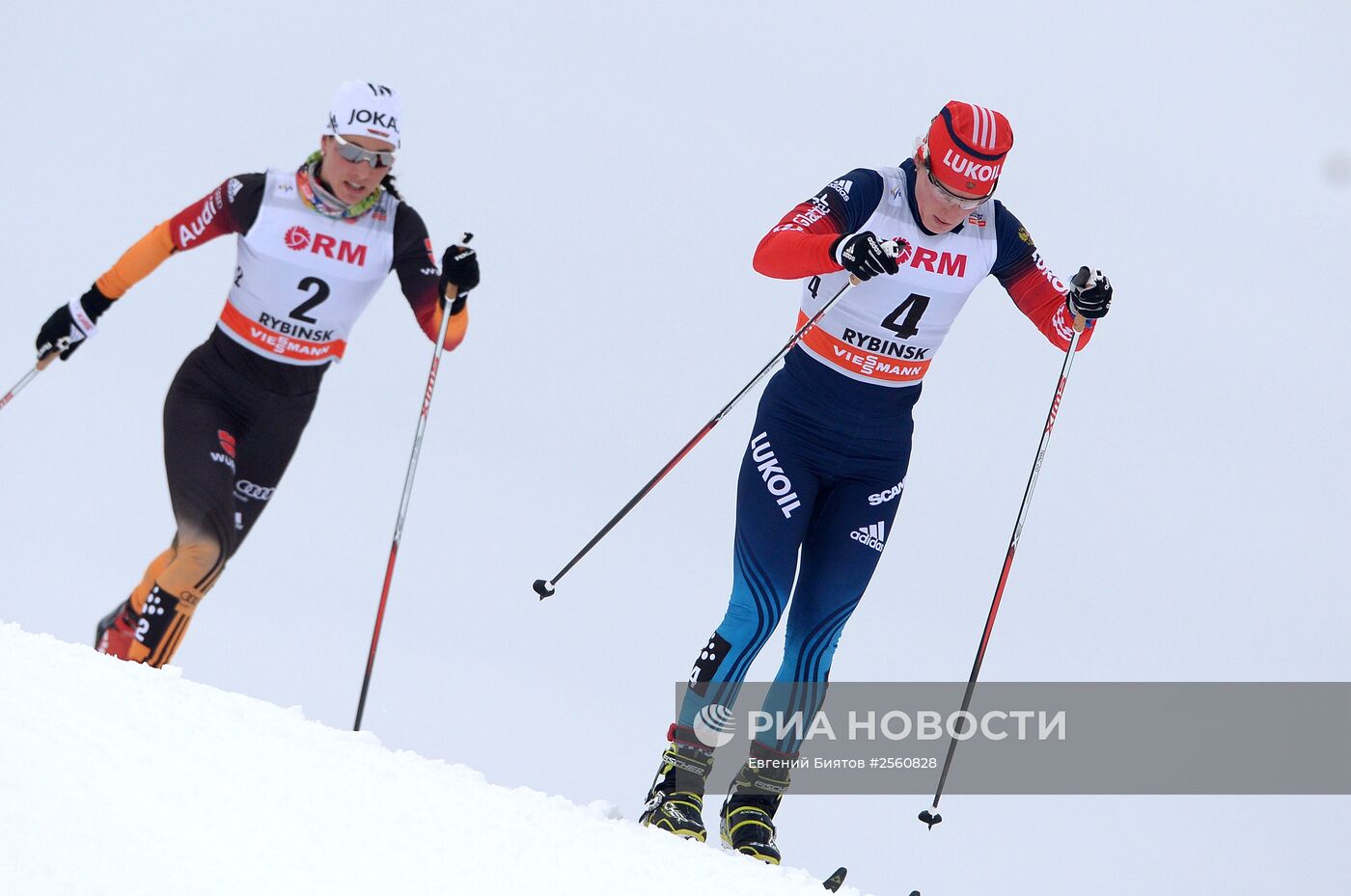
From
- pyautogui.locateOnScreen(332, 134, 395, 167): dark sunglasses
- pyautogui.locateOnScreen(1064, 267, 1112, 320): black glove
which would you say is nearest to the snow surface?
pyautogui.locateOnScreen(332, 134, 395, 167): dark sunglasses

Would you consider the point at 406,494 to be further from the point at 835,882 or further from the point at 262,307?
the point at 835,882

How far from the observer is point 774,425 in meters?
4.46

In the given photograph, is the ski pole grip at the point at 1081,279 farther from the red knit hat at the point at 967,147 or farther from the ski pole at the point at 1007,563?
the red knit hat at the point at 967,147

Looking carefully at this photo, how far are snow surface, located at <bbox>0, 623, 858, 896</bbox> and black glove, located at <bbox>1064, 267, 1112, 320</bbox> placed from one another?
183 centimetres

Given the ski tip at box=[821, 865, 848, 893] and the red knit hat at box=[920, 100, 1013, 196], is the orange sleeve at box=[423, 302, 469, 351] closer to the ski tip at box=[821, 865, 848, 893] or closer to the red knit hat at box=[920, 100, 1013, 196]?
the red knit hat at box=[920, 100, 1013, 196]

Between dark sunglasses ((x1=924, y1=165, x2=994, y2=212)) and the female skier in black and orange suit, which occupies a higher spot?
dark sunglasses ((x1=924, y1=165, x2=994, y2=212))

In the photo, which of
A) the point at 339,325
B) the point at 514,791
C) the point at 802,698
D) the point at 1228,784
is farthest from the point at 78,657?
the point at 1228,784

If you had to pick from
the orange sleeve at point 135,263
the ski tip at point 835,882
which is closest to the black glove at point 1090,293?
the ski tip at point 835,882

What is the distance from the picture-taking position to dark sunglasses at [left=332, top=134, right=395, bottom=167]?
4660mm

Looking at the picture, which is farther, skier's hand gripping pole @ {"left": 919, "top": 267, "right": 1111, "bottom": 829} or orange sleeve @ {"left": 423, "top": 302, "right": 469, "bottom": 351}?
orange sleeve @ {"left": 423, "top": 302, "right": 469, "bottom": 351}

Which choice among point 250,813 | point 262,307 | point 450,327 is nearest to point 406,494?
point 450,327

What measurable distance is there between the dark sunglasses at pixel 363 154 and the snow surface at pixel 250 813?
1670mm

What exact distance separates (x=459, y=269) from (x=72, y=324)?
1258 millimetres

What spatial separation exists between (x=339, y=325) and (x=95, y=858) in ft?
8.54
